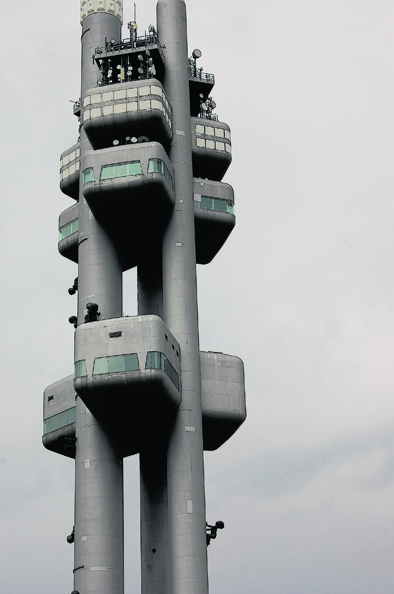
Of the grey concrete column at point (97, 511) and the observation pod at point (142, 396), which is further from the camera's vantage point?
the grey concrete column at point (97, 511)

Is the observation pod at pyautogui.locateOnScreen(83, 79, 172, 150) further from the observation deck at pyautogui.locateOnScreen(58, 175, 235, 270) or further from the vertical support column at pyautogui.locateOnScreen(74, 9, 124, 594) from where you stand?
the vertical support column at pyautogui.locateOnScreen(74, 9, 124, 594)

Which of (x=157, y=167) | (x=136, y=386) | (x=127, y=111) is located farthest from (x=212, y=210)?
(x=136, y=386)

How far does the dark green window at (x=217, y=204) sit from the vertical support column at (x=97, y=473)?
10202 mm

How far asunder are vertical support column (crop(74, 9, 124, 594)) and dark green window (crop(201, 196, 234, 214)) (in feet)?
33.5

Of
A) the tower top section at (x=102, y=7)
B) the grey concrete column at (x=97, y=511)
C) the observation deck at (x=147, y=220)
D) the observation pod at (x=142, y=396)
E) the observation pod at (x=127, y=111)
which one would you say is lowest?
the grey concrete column at (x=97, y=511)

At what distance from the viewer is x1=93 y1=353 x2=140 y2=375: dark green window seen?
254ft

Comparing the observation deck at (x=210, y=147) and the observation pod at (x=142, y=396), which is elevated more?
the observation deck at (x=210, y=147)

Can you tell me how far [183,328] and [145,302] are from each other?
40.0 ft

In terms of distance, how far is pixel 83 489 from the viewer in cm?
8175

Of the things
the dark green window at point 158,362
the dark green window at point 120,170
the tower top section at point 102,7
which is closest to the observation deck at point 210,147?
the dark green window at point 120,170

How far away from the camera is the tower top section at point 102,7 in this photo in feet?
332

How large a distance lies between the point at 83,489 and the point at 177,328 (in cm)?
1606

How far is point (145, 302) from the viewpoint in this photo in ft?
320

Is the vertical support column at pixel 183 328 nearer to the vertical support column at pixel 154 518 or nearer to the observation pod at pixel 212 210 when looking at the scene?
the observation pod at pixel 212 210
